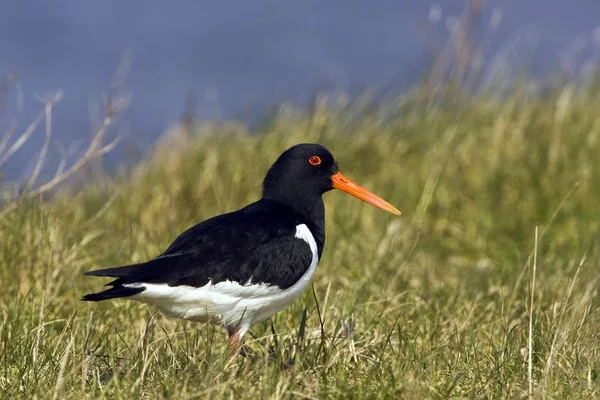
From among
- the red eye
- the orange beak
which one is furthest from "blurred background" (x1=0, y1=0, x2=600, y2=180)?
the red eye

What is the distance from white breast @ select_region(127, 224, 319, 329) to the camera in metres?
4.59

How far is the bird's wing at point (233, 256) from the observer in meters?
4.56

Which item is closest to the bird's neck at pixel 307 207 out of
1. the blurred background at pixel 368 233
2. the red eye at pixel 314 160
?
the red eye at pixel 314 160

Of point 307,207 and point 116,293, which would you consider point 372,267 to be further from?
point 116,293

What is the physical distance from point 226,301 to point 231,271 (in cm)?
13

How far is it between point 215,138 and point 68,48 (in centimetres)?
1015

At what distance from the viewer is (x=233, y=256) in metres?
4.83

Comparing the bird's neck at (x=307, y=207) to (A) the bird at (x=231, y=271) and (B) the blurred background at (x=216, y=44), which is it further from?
(B) the blurred background at (x=216, y=44)

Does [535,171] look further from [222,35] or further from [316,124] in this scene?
[222,35]

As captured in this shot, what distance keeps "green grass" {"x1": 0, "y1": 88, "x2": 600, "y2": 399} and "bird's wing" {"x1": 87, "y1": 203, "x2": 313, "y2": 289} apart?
0.24 metres

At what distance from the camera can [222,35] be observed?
65.6 feet

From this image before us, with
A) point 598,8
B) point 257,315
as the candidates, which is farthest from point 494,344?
point 598,8

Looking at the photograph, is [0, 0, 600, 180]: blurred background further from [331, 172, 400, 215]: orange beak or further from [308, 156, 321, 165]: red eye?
[308, 156, 321, 165]: red eye

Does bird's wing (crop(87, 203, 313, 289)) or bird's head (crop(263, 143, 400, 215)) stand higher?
bird's head (crop(263, 143, 400, 215))
